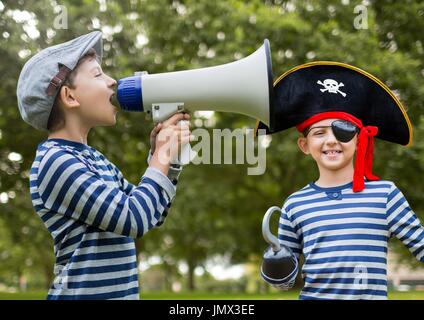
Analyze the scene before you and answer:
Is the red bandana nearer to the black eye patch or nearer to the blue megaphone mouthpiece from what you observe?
the black eye patch

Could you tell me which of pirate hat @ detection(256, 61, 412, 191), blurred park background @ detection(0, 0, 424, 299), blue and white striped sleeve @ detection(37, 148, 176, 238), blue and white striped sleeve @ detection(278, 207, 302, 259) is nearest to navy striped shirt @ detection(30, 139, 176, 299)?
blue and white striped sleeve @ detection(37, 148, 176, 238)

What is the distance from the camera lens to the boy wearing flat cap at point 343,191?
2160 millimetres

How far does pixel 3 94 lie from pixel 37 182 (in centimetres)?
630

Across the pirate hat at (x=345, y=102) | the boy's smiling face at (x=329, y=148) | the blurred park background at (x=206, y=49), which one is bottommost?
the boy's smiling face at (x=329, y=148)

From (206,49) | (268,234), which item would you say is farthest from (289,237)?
(206,49)

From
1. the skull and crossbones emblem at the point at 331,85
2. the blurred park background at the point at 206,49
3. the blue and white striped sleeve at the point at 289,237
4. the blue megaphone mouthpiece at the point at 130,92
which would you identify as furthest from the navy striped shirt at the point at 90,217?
the blurred park background at the point at 206,49

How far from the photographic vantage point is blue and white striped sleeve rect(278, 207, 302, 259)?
7.73 ft

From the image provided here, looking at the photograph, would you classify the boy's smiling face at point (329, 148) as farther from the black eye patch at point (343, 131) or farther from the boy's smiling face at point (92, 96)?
the boy's smiling face at point (92, 96)

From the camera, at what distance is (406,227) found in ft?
7.15

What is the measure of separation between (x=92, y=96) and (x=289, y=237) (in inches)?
37.3

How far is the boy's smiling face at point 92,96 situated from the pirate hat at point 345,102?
668 mm

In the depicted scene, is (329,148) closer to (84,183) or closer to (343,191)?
(343,191)

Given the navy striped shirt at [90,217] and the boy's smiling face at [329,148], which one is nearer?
the navy striped shirt at [90,217]
